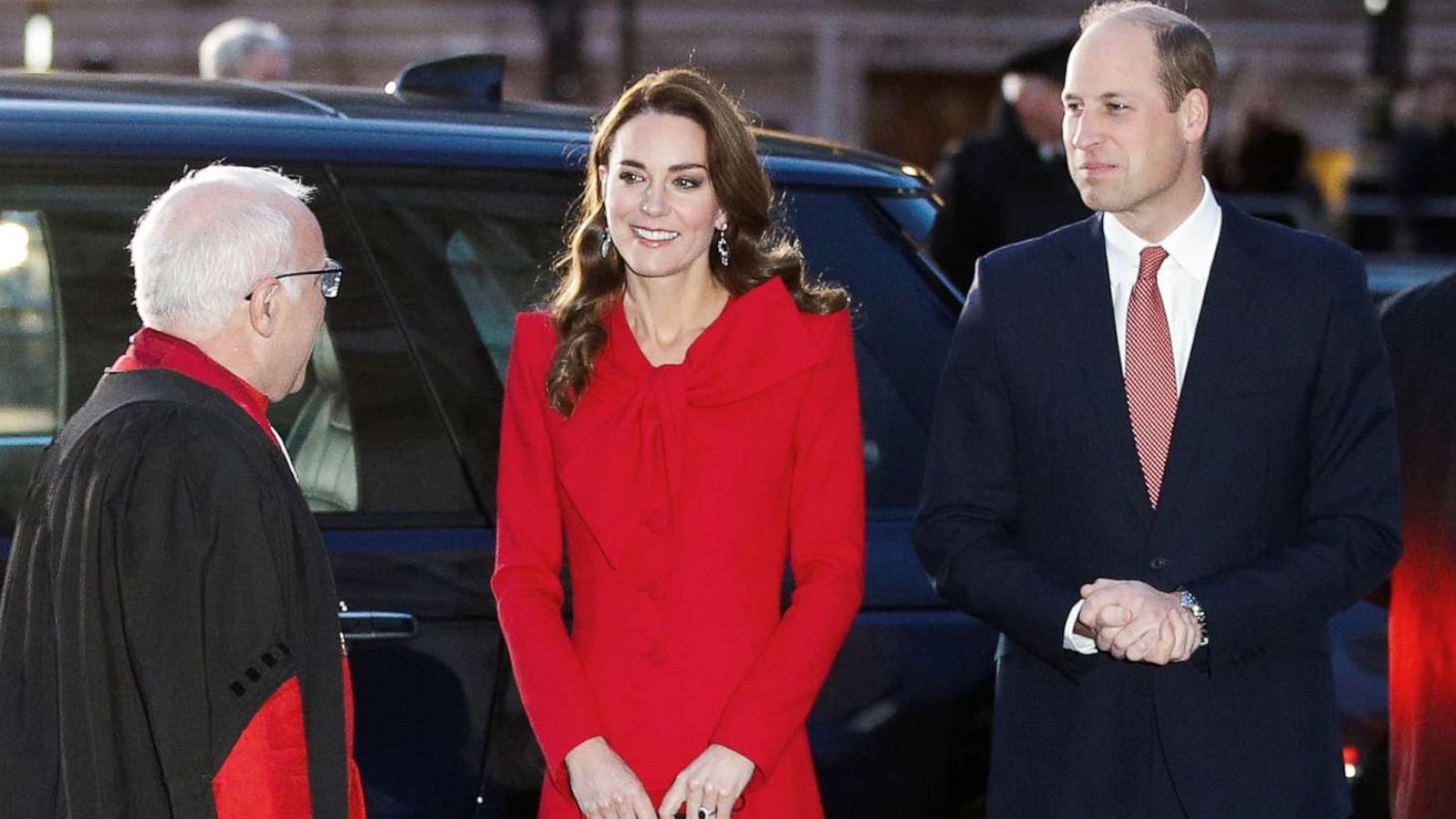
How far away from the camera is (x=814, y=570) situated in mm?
3207

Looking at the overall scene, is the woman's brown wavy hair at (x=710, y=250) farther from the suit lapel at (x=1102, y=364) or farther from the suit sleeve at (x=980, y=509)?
the suit lapel at (x=1102, y=364)

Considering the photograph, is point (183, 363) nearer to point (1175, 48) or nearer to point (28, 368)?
point (28, 368)

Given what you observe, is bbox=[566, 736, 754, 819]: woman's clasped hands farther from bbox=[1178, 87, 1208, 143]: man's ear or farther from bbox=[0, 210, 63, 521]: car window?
bbox=[1178, 87, 1208, 143]: man's ear

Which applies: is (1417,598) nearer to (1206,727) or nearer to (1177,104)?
(1206,727)

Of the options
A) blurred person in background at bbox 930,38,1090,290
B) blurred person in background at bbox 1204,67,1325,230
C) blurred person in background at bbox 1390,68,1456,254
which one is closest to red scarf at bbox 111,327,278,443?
blurred person in background at bbox 930,38,1090,290

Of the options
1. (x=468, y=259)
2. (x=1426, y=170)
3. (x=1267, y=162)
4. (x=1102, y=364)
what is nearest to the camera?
(x=1102, y=364)

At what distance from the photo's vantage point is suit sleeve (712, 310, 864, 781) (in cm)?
311

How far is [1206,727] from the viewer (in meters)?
3.12


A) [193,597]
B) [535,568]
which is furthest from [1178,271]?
[193,597]

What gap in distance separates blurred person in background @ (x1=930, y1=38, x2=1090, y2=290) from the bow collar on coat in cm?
311

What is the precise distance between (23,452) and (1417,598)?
2.16 m

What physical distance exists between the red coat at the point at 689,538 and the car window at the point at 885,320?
47 cm

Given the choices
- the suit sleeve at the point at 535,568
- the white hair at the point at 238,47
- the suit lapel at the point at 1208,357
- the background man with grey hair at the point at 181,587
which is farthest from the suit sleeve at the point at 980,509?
the white hair at the point at 238,47

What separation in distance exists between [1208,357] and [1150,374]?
9 cm
